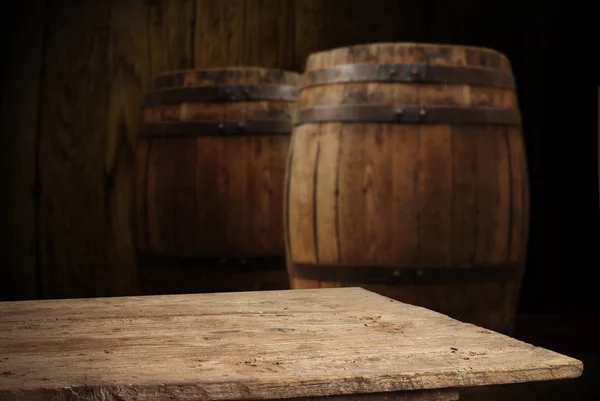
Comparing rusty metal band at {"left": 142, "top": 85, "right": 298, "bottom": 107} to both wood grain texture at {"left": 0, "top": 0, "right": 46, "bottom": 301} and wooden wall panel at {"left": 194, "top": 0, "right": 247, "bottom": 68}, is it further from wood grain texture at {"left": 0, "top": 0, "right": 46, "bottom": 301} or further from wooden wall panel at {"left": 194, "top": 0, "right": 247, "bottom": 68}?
wood grain texture at {"left": 0, "top": 0, "right": 46, "bottom": 301}

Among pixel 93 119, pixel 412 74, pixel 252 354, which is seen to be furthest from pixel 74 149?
pixel 252 354

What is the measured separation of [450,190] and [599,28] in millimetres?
1980

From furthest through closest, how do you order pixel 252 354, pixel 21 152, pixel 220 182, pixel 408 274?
pixel 21 152
pixel 220 182
pixel 408 274
pixel 252 354

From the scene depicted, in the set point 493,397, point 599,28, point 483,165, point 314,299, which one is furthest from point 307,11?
point 314,299

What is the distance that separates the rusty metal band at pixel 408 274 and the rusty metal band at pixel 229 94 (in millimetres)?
826

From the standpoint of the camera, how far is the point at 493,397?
8.84ft

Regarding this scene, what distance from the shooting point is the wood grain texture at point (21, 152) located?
411 cm

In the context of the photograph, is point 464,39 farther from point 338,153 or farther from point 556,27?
point 338,153

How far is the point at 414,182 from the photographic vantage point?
2.77 metres

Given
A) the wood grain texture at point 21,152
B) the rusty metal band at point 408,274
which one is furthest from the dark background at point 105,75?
the rusty metal band at point 408,274

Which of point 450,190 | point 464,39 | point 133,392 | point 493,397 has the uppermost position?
point 464,39

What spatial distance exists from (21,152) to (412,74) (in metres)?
2.03

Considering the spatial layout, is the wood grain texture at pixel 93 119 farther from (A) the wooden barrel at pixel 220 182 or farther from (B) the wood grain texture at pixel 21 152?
(A) the wooden barrel at pixel 220 182

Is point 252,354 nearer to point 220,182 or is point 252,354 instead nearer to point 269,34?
point 220,182
